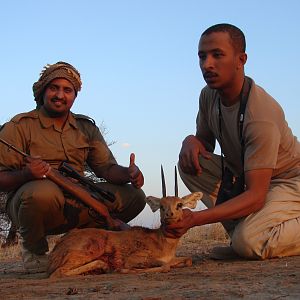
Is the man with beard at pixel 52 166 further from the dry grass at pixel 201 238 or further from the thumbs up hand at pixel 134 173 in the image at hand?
the dry grass at pixel 201 238

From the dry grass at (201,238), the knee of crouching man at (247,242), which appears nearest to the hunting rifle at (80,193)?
the knee of crouching man at (247,242)

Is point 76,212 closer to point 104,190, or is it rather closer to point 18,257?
point 104,190

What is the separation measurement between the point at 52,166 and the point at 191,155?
5.08ft

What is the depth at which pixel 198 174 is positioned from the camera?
21.2 feet

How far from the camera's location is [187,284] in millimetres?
4059

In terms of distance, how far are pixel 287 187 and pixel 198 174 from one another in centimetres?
106

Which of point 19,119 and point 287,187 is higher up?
point 19,119

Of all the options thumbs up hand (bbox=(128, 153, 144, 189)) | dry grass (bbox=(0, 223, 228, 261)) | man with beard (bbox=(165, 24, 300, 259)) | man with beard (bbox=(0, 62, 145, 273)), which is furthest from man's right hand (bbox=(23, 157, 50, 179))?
dry grass (bbox=(0, 223, 228, 261))

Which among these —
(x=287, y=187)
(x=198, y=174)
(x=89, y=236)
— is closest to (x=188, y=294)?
(x=89, y=236)

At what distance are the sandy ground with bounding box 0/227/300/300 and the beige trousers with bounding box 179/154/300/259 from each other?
6.4 inches

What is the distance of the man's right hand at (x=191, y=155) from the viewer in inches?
249

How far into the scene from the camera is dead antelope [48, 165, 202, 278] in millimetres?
5238

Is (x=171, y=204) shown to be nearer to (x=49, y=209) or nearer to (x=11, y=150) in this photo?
(x=49, y=209)

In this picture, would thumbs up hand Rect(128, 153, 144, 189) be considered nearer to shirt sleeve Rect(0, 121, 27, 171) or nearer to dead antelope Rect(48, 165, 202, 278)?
dead antelope Rect(48, 165, 202, 278)
